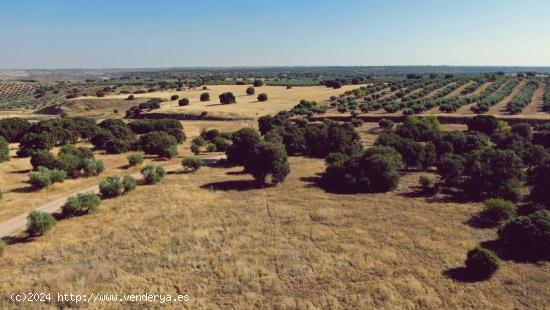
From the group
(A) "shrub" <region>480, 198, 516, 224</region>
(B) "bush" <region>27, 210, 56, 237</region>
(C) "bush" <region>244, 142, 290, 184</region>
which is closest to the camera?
(B) "bush" <region>27, 210, 56, 237</region>

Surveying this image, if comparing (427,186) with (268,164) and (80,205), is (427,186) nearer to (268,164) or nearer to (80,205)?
(268,164)

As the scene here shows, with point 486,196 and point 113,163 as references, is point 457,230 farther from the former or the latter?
point 113,163

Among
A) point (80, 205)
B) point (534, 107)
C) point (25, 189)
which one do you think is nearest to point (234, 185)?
point (80, 205)

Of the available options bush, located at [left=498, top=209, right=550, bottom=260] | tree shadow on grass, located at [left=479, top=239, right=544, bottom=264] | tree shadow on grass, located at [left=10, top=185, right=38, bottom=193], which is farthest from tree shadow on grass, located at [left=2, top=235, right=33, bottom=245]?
bush, located at [left=498, top=209, right=550, bottom=260]

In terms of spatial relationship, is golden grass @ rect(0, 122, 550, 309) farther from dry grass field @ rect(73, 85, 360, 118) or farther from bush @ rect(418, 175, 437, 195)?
dry grass field @ rect(73, 85, 360, 118)

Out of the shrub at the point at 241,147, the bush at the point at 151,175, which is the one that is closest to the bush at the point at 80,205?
the bush at the point at 151,175

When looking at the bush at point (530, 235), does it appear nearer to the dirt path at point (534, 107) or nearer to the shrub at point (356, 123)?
the shrub at point (356, 123)
